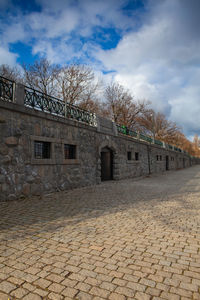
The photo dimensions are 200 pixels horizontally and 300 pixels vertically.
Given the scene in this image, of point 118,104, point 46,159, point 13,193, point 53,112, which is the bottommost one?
point 13,193

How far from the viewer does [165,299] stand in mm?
1994

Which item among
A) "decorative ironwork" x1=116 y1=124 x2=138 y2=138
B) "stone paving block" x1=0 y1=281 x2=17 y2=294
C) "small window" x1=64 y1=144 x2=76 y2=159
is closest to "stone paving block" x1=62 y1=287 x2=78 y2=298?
"stone paving block" x1=0 y1=281 x2=17 y2=294

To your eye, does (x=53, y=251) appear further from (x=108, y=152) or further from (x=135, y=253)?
(x=108, y=152)

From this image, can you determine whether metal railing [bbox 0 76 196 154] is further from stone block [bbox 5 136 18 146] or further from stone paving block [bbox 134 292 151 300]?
stone paving block [bbox 134 292 151 300]

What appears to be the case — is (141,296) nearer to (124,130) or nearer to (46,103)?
(46,103)

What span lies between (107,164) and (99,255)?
35.8 ft

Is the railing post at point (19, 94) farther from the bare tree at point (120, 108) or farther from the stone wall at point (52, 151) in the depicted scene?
the bare tree at point (120, 108)

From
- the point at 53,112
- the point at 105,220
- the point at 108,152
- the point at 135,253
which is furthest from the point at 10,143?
the point at 108,152

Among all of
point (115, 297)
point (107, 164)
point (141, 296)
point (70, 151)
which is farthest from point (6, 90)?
point (107, 164)

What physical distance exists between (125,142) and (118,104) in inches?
650

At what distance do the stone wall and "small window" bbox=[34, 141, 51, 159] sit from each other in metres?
0.18

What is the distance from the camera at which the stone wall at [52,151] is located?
6.67 metres

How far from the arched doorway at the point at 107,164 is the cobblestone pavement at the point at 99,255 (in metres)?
8.26

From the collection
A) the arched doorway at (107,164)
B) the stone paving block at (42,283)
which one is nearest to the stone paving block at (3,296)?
the stone paving block at (42,283)
